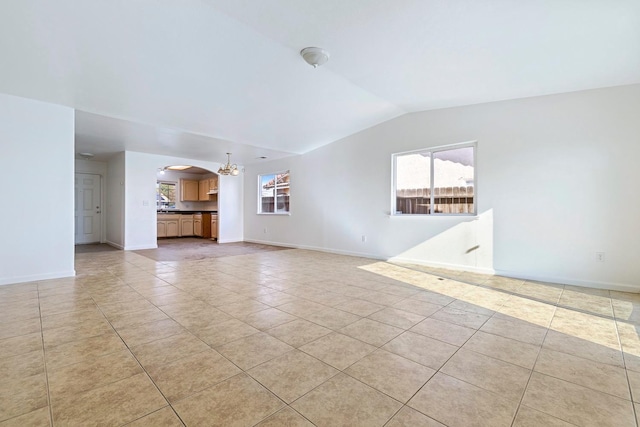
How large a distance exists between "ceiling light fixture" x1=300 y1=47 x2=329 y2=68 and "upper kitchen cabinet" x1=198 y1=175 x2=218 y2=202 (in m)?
7.59

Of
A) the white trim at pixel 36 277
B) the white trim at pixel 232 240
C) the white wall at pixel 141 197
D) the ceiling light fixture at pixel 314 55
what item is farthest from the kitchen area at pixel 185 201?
the ceiling light fixture at pixel 314 55

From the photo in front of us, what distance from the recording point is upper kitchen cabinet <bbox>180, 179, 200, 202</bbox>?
417 inches

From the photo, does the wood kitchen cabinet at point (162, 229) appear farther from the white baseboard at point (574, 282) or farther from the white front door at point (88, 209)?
the white baseboard at point (574, 282)

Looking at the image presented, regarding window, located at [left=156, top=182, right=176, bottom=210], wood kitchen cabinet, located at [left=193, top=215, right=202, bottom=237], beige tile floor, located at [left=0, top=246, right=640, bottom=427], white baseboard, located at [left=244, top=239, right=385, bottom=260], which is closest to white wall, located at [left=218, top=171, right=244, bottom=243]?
white baseboard, located at [left=244, top=239, right=385, bottom=260]

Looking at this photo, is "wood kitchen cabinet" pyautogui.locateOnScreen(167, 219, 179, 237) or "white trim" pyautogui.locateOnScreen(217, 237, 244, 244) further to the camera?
"wood kitchen cabinet" pyautogui.locateOnScreen(167, 219, 179, 237)

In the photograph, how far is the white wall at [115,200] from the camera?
7062 mm

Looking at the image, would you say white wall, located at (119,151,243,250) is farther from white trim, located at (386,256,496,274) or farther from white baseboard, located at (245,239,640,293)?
white trim, located at (386,256,496,274)

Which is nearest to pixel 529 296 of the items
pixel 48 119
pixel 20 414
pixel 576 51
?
pixel 576 51

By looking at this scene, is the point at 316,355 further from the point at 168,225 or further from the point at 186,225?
the point at 186,225

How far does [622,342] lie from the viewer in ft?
7.13

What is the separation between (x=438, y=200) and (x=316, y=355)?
3.88 m

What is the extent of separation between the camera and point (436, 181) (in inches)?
197

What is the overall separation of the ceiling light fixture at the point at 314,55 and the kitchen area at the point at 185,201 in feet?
24.6

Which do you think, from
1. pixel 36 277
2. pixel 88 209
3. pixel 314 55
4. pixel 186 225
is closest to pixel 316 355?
pixel 314 55
